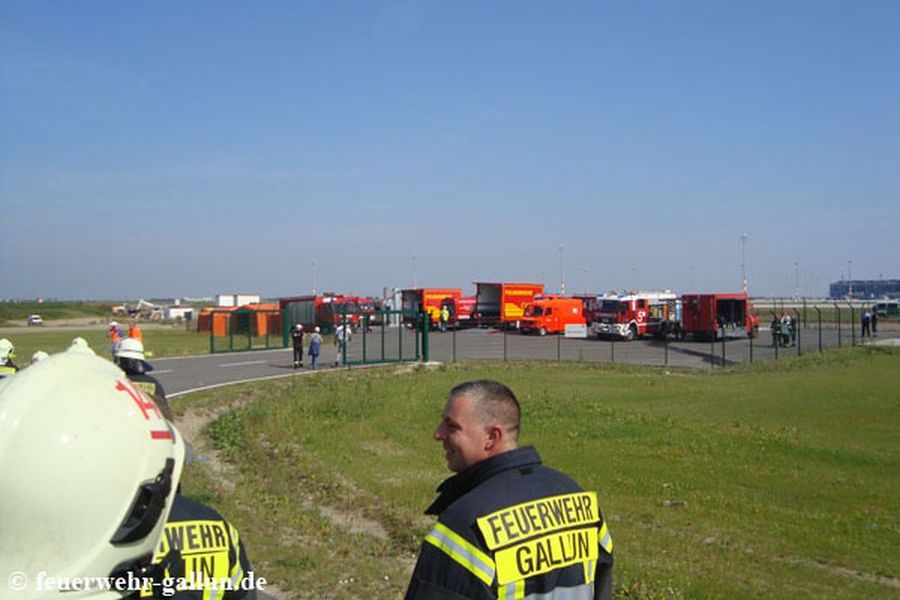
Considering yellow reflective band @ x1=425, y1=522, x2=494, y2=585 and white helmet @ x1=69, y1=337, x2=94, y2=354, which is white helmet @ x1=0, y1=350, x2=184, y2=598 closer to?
white helmet @ x1=69, y1=337, x2=94, y2=354

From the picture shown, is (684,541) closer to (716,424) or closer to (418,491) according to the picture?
(418,491)

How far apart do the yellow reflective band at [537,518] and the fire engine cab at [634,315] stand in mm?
48763

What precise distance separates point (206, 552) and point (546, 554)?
113 cm

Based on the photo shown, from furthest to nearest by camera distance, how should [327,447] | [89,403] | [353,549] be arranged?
[327,447] < [353,549] < [89,403]

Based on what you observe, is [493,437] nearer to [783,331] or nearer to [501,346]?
[501,346]

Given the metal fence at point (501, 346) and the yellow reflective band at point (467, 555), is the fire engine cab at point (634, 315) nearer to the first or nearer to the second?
the metal fence at point (501, 346)

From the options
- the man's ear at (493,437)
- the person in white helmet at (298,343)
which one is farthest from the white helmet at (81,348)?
the person in white helmet at (298,343)

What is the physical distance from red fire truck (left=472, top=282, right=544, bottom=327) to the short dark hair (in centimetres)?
5837

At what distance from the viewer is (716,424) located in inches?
728

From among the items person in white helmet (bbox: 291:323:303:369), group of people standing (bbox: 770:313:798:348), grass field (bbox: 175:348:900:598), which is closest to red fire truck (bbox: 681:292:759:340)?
group of people standing (bbox: 770:313:798:348)

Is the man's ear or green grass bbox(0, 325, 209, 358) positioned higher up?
the man's ear

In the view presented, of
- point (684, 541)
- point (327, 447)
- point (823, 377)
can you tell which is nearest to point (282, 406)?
point (327, 447)

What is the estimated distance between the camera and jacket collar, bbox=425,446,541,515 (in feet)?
9.32

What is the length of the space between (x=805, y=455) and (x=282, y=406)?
12537 mm
